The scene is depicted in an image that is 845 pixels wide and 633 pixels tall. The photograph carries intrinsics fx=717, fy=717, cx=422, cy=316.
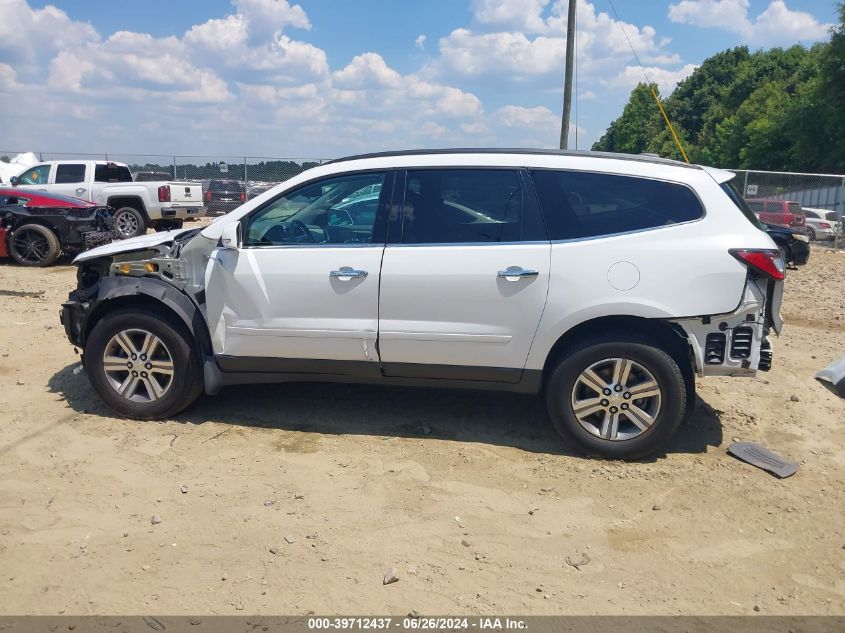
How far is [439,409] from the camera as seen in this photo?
5426 millimetres

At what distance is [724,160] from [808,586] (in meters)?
57.6

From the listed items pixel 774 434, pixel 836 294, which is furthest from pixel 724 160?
pixel 774 434

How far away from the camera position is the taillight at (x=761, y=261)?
164 inches

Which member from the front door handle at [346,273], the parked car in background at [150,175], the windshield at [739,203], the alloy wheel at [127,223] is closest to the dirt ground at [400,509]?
the front door handle at [346,273]

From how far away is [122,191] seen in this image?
53.3 ft

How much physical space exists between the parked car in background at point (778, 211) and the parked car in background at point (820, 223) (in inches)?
19.0

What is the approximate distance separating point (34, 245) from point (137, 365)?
27.9 ft

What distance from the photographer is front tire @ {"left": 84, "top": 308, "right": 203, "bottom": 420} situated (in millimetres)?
4992

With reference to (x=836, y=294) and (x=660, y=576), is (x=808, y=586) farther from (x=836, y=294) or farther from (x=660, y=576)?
(x=836, y=294)

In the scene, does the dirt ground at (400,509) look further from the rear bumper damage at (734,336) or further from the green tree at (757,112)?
the green tree at (757,112)

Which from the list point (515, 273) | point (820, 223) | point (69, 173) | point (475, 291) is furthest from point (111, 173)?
point (820, 223)

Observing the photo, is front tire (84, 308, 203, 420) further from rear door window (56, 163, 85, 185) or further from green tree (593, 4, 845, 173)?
green tree (593, 4, 845, 173)

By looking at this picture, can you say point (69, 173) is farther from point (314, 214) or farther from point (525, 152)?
point (525, 152)

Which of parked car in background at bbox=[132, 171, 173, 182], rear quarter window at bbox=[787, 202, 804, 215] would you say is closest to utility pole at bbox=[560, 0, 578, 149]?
rear quarter window at bbox=[787, 202, 804, 215]
